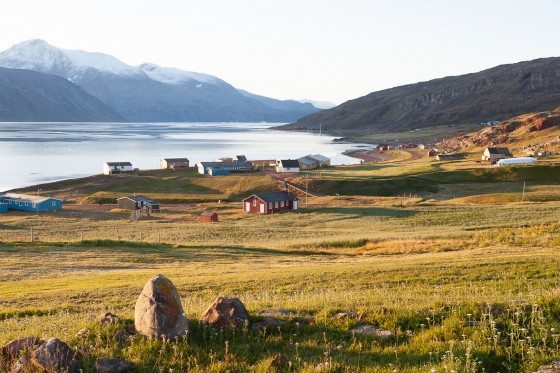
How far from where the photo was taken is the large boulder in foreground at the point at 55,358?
392 inches

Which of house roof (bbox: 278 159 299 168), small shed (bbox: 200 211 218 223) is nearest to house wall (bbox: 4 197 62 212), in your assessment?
small shed (bbox: 200 211 218 223)

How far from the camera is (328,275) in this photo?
Result: 27828 mm

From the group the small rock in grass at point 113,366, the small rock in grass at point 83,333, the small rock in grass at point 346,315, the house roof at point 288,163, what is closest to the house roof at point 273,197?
the house roof at point 288,163

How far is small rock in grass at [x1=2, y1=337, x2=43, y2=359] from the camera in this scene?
418 inches

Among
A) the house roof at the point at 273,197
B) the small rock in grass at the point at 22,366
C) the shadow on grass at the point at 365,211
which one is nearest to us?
the small rock in grass at the point at 22,366

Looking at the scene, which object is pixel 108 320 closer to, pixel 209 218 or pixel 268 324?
pixel 268 324

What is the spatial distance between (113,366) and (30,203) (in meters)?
93.6

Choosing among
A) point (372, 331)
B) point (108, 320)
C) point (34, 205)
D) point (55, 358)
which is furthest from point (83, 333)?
point (34, 205)

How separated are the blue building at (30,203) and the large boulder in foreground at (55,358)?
300 feet

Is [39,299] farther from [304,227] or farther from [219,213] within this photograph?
[219,213]

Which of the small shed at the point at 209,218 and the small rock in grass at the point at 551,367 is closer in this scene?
the small rock in grass at the point at 551,367

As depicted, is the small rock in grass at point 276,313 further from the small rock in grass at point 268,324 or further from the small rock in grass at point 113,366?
the small rock in grass at point 113,366

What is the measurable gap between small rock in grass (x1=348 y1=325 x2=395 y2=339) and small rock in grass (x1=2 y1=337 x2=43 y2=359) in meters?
6.81

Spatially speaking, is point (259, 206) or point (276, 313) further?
point (259, 206)
